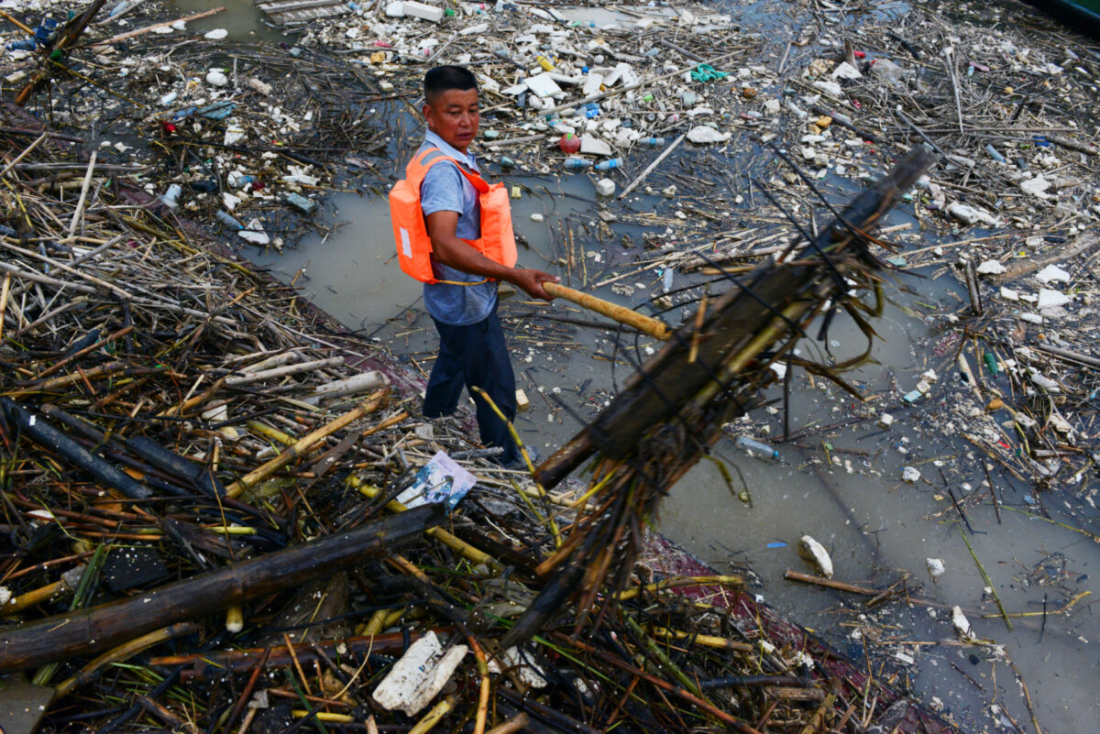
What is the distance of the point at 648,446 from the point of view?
1.90 meters

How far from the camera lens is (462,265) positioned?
10.0 feet

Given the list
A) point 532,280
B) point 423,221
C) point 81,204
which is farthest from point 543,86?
point 532,280

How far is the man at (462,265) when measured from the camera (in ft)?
10.1

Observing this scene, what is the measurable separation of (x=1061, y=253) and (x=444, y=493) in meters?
6.51

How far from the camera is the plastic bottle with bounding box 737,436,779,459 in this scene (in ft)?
14.9

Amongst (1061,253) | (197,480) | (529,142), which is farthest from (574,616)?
(1061,253)

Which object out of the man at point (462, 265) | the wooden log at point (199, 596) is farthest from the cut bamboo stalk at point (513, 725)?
the man at point (462, 265)

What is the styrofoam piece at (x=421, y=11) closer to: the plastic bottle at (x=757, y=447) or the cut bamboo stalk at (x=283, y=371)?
the cut bamboo stalk at (x=283, y=371)

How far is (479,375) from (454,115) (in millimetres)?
1418

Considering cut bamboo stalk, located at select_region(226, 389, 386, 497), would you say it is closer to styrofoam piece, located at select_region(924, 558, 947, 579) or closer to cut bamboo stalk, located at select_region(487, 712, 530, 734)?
cut bamboo stalk, located at select_region(487, 712, 530, 734)

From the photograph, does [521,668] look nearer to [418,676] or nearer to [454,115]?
[418,676]

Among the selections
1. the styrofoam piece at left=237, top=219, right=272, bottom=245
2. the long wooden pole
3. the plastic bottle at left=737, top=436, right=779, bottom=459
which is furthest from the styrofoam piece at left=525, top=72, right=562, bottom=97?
the long wooden pole

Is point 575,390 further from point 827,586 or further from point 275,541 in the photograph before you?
point 275,541

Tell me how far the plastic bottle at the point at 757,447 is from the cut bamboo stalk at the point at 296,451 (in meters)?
Answer: 2.61
